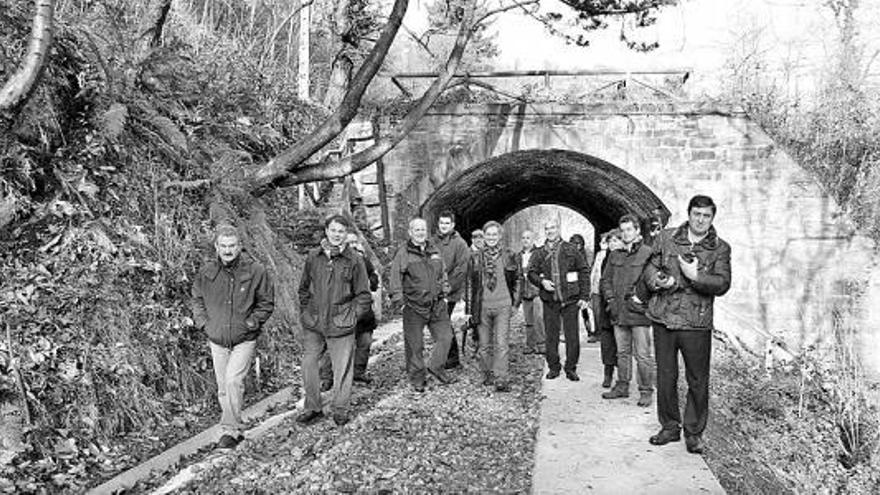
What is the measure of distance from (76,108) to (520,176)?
36.9 ft

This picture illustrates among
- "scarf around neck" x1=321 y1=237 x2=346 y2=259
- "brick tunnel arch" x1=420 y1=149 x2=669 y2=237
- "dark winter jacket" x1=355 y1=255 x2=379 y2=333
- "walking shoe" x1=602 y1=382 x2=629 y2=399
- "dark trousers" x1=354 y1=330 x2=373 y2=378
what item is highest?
"brick tunnel arch" x1=420 y1=149 x2=669 y2=237

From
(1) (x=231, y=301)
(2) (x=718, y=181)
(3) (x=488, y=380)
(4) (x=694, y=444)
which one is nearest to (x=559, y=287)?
(3) (x=488, y=380)

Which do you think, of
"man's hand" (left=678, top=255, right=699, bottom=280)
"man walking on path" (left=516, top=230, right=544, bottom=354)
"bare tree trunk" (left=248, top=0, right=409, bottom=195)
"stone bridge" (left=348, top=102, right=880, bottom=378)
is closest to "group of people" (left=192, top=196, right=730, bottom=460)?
"man's hand" (left=678, top=255, right=699, bottom=280)

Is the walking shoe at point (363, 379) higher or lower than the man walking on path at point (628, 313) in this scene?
lower

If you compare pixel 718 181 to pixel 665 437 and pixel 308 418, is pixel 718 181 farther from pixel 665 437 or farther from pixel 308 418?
pixel 308 418

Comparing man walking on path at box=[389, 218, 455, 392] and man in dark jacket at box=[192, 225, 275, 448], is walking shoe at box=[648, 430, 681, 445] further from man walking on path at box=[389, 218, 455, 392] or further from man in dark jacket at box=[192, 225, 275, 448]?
man in dark jacket at box=[192, 225, 275, 448]

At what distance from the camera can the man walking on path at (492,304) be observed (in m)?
7.10

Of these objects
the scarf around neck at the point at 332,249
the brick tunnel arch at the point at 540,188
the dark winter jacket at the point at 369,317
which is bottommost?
the dark winter jacket at the point at 369,317

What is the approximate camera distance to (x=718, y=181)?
13.8 meters

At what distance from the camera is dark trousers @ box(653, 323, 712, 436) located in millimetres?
4801

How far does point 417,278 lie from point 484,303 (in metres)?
0.73

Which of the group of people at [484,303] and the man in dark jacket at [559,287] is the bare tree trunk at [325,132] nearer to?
the group of people at [484,303]

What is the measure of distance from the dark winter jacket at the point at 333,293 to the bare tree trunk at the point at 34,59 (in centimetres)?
251

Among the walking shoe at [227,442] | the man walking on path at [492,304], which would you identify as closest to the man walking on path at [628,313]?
the man walking on path at [492,304]
